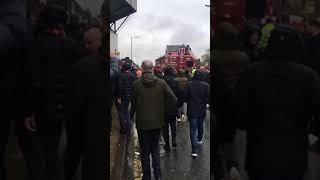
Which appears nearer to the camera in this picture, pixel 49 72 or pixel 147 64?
pixel 49 72

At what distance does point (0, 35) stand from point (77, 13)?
0.35m

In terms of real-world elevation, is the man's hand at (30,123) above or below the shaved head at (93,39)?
below

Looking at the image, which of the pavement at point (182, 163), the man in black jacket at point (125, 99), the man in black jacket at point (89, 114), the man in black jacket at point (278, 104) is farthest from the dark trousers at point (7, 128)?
the man in black jacket at point (125, 99)

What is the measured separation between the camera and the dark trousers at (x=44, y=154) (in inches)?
83.4

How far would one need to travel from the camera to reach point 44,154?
215 cm

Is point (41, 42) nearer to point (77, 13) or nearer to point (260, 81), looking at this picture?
point (77, 13)

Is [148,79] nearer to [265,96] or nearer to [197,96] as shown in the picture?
[197,96]

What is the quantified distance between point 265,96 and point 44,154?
1.07 m

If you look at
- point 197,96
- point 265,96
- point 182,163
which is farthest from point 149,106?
point 265,96

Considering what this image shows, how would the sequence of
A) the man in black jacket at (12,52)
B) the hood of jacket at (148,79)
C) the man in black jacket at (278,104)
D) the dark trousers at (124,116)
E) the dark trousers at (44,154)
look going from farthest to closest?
1. the dark trousers at (124,116)
2. the hood of jacket at (148,79)
3. the man in black jacket at (278,104)
4. the dark trousers at (44,154)
5. the man in black jacket at (12,52)

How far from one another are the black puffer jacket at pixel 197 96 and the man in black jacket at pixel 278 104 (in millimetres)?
5416

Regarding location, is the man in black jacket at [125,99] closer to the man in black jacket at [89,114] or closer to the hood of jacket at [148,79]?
the hood of jacket at [148,79]

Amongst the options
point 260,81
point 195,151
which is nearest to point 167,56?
point 195,151

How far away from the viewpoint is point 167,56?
2630cm
